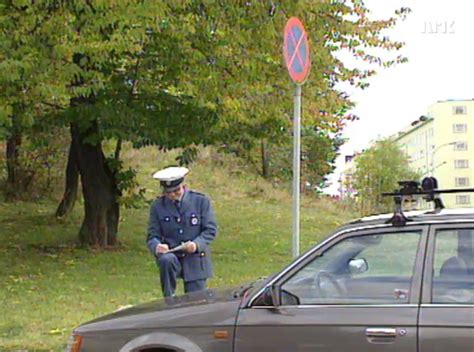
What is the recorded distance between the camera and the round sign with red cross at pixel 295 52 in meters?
6.96

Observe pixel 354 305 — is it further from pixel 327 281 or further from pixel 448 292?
pixel 448 292

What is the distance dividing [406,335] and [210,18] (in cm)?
830

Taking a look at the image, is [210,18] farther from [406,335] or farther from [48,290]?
[406,335]

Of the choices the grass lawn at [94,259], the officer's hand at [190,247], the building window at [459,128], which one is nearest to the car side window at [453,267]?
the officer's hand at [190,247]

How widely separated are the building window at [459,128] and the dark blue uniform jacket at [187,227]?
308ft

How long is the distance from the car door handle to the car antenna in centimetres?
62

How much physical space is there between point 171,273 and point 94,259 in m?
7.14

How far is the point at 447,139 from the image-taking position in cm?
9619

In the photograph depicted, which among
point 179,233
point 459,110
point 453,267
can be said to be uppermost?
point 459,110

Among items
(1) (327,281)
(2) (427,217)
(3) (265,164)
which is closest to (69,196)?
(1) (327,281)

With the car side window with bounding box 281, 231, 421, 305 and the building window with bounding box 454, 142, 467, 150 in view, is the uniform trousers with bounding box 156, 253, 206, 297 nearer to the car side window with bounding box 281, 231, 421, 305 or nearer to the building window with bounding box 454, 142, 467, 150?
the car side window with bounding box 281, 231, 421, 305

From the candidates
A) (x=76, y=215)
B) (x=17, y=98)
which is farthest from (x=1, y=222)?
(x=17, y=98)

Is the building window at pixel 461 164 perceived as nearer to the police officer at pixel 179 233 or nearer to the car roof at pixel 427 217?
the police officer at pixel 179 233

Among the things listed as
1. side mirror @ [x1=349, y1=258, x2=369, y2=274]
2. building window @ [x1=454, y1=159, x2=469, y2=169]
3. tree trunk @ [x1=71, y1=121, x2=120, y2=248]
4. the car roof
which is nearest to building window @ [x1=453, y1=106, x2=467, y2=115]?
building window @ [x1=454, y1=159, x2=469, y2=169]
